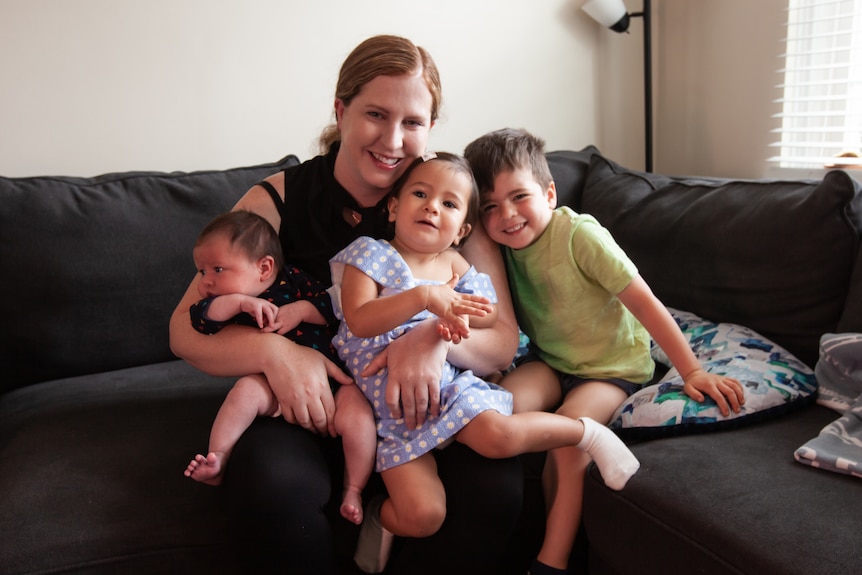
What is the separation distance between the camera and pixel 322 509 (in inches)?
A: 50.2

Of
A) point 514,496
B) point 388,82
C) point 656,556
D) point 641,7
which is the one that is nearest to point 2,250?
point 388,82

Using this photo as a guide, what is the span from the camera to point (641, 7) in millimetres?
2859

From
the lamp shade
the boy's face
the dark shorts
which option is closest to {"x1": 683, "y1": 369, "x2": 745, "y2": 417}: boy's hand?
the dark shorts

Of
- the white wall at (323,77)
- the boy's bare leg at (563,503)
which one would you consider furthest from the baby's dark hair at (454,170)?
the white wall at (323,77)

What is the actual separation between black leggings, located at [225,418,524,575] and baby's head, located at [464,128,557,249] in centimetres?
50

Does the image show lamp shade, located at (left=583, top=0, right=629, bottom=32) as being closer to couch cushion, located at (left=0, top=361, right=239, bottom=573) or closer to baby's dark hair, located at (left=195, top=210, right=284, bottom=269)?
baby's dark hair, located at (left=195, top=210, right=284, bottom=269)

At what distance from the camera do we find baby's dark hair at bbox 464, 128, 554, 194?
1.56 m

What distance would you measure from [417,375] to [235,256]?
449 mm

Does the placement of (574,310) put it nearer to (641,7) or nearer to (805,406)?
(805,406)

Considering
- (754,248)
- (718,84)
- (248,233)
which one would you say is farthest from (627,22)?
(248,233)

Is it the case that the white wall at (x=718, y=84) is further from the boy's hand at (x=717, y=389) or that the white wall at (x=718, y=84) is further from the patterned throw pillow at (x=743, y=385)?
the boy's hand at (x=717, y=389)

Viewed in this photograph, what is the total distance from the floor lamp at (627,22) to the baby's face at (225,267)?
174 centimetres

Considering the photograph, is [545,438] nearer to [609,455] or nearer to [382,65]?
[609,455]

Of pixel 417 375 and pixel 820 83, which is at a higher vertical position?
pixel 820 83
